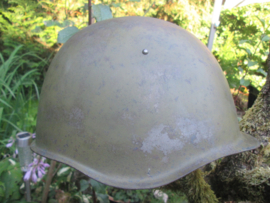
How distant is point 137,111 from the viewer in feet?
1.96

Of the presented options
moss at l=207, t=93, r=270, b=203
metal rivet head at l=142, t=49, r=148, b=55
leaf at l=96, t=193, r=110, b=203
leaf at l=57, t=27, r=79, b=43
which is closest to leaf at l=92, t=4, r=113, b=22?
leaf at l=57, t=27, r=79, b=43

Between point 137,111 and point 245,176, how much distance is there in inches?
30.2

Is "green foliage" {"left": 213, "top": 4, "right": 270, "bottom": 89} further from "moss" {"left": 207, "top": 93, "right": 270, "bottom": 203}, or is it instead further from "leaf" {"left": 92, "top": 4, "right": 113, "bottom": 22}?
"leaf" {"left": 92, "top": 4, "right": 113, "bottom": 22}

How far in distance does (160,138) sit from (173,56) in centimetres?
27

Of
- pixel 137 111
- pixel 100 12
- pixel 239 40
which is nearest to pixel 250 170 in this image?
pixel 137 111

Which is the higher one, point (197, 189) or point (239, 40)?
point (239, 40)

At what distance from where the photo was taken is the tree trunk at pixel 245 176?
0.98 metres

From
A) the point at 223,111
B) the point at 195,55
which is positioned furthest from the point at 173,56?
the point at 223,111

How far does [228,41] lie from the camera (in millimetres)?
4027

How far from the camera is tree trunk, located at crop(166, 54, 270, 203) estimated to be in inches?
38.5

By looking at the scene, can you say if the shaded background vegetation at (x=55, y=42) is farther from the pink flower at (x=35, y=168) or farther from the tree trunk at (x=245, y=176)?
the tree trunk at (x=245, y=176)

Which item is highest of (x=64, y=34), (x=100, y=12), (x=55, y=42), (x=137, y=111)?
(x=100, y=12)

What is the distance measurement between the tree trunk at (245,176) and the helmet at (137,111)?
400 mm

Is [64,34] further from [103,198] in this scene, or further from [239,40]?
[239,40]
